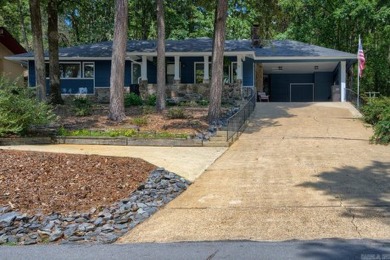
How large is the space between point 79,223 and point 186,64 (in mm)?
24045

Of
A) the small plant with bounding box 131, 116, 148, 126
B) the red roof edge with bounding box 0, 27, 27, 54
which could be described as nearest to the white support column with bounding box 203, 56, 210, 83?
the small plant with bounding box 131, 116, 148, 126

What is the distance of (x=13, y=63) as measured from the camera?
37094 mm

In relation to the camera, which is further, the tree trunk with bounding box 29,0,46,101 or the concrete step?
the tree trunk with bounding box 29,0,46,101

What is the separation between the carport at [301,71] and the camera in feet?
97.6

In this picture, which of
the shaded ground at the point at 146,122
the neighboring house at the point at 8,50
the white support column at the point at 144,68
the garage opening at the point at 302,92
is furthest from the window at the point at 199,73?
the neighboring house at the point at 8,50

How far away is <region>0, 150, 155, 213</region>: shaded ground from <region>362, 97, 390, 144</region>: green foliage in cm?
822

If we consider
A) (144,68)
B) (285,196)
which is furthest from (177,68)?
(285,196)

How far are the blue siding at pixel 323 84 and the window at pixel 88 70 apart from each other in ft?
55.6

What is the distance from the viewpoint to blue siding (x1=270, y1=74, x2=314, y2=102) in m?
36.7

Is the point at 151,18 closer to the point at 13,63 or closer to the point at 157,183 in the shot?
the point at 13,63

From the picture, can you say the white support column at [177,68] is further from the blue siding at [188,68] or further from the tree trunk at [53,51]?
the tree trunk at [53,51]

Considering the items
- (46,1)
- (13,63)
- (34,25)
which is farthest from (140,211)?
(13,63)

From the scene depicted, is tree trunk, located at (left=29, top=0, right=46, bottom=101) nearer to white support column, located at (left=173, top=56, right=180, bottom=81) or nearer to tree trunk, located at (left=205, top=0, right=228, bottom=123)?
tree trunk, located at (left=205, top=0, right=228, bottom=123)

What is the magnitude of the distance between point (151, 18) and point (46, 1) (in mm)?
19832
